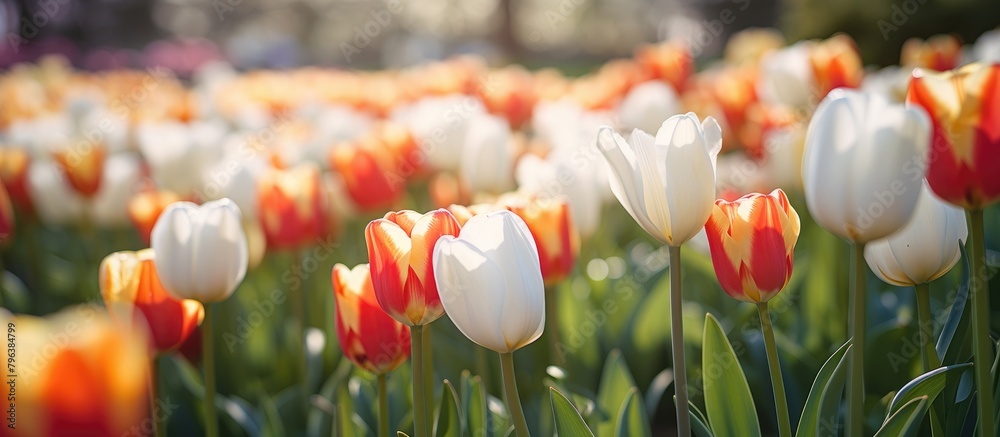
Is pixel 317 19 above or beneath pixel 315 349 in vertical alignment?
beneath

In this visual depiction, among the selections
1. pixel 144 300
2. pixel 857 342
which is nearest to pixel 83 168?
pixel 144 300

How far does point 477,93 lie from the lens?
4.41 metres

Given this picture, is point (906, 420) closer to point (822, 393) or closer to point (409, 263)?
point (822, 393)

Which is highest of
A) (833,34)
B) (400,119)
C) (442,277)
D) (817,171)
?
(817,171)

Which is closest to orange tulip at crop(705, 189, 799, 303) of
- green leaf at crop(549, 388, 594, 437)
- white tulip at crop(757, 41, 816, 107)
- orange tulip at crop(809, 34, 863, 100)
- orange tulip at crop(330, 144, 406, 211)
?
green leaf at crop(549, 388, 594, 437)

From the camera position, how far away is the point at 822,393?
124cm

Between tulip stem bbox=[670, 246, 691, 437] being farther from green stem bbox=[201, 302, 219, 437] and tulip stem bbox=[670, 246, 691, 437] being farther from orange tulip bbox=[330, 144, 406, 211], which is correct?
orange tulip bbox=[330, 144, 406, 211]

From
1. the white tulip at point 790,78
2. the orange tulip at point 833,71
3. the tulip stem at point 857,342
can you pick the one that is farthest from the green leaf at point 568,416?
the white tulip at point 790,78

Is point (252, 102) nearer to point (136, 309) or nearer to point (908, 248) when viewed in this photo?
point (136, 309)

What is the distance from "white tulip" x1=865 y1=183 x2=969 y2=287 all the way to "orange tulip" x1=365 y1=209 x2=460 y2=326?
634 millimetres

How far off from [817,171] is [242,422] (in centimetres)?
139

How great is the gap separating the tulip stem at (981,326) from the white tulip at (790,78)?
7.37 ft

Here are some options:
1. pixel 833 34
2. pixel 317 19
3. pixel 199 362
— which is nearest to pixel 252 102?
pixel 199 362

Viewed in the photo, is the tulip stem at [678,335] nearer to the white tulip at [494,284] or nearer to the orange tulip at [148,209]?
the white tulip at [494,284]
